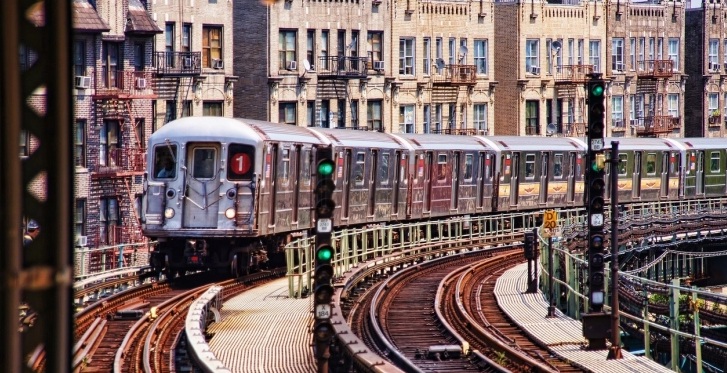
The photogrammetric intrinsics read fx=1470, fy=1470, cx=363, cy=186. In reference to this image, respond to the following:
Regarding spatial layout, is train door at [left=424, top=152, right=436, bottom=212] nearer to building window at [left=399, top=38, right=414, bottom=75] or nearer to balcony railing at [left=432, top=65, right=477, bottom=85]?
building window at [left=399, top=38, right=414, bottom=75]

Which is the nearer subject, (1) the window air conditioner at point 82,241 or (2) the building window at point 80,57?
(1) the window air conditioner at point 82,241

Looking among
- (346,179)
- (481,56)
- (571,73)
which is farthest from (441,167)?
(571,73)

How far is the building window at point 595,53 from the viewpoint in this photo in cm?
7025

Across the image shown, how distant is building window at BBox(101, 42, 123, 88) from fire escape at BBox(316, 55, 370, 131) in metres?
10.1

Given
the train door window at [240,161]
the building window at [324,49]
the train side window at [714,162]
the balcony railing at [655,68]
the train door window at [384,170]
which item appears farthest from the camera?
the balcony railing at [655,68]

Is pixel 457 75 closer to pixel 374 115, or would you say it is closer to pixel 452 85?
pixel 452 85

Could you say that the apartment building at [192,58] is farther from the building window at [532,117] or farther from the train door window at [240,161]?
the building window at [532,117]

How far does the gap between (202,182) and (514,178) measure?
2101 cm

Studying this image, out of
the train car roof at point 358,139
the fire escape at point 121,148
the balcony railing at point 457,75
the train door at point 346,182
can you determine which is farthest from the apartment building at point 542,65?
the train door at point 346,182

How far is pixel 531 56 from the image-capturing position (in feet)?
220

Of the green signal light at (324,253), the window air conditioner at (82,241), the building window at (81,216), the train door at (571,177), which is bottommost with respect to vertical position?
the window air conditioner at (82,241)

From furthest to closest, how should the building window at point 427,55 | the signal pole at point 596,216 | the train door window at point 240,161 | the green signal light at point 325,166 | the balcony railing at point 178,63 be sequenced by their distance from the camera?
the building window at point 427,55 < the balcony railing at point 178,63 < the train door window at point 240,161 < the signal pole at point 596,216 < the green signal light at point 325,166

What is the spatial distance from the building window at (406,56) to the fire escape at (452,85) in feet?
4.11

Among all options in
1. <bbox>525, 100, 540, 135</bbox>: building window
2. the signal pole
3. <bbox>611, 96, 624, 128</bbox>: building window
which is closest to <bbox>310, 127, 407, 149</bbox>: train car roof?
the signal pole
